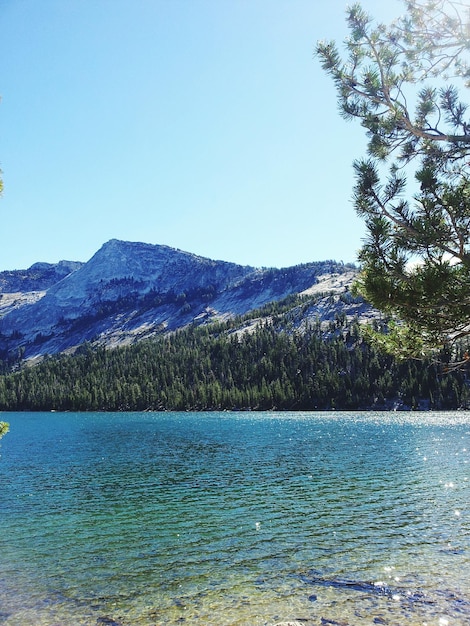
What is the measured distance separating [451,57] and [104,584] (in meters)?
24.1

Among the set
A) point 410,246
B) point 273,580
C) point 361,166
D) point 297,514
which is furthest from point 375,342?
point 297,514

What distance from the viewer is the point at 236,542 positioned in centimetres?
2609

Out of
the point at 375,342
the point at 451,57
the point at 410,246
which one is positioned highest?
the point at 451,57

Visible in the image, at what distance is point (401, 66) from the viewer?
44.2 feet

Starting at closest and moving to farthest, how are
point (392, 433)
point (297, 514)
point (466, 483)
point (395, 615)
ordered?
point (395, 615) < point (297, 514) < point (466, 483) < point (392, 433)

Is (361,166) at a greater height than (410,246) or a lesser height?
greater

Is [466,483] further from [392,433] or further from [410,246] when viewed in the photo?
[392,433]

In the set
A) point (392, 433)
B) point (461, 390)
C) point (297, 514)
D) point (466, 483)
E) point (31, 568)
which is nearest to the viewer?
point (31, 568)

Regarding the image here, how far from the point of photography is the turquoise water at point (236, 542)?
17656 mm

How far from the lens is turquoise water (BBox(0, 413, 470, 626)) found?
17.7 metres

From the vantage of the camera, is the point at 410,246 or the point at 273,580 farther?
the point at 273,580

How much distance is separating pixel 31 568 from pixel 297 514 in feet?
56.6

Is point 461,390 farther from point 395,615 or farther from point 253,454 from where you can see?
point 395,615

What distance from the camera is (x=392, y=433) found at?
3659 inches
